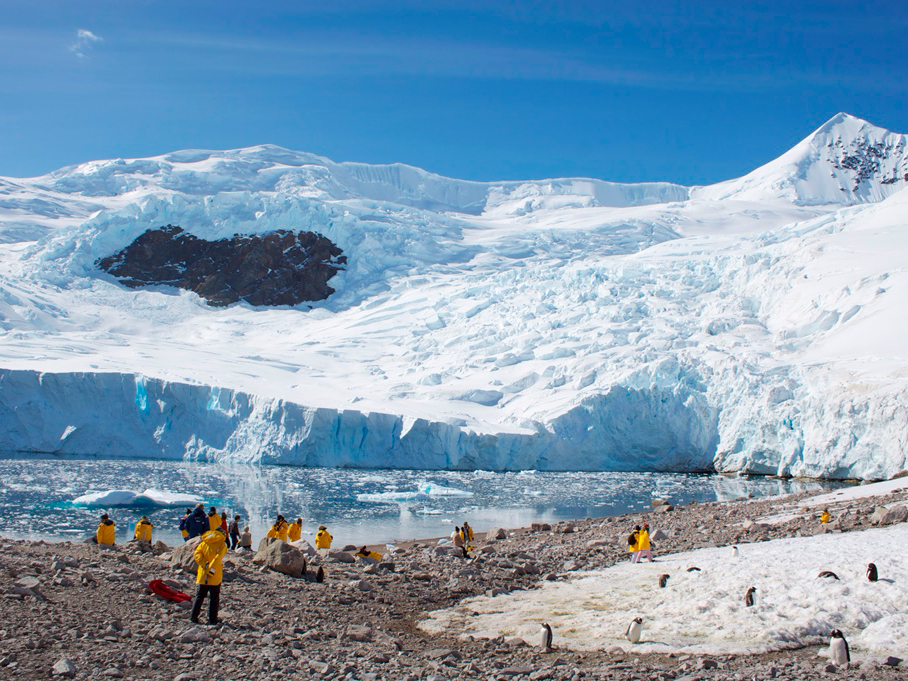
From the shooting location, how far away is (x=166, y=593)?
5789 mm

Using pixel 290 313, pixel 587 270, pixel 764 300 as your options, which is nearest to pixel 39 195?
pixel 290 313

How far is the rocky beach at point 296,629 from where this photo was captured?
4.59 m

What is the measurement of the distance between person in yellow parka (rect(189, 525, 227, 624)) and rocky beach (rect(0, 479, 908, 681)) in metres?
0.11

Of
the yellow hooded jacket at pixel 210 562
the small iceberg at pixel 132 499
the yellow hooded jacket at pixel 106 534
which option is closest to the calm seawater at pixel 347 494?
the small iceberg at pixel 132 499

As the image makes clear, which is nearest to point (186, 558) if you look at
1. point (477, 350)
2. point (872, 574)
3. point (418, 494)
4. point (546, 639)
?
point (546, 639)

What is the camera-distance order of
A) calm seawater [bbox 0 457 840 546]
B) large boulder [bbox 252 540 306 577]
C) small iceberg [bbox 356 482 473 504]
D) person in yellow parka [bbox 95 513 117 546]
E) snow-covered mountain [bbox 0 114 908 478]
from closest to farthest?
1. large boulder [bbox 252 540 306 577]
2. person in yellow parka [bbox 95 513 117 546]
3. calm seawater [bbox 0 457 840 546]
4. small iceberg [bbox 356 482 473 504]
5. snow-covered mountain [bbox 0 114 908 478]

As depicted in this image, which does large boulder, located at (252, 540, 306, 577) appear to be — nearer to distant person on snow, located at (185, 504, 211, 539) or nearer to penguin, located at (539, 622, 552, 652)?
distant person on snow, located at (185, 504, 211, 539)

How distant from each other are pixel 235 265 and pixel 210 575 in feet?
158

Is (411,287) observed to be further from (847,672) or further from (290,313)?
(847,672)

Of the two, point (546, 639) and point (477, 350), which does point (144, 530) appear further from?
point (477, 350)

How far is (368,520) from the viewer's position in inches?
636

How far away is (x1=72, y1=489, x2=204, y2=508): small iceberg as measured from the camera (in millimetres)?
15922

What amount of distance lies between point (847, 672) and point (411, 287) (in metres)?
40.0

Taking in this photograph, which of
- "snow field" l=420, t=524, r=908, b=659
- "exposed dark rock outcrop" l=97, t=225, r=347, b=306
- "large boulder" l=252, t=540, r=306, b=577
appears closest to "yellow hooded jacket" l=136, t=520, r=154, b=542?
"large boulder" l=252, t=540, r=306, b=577
